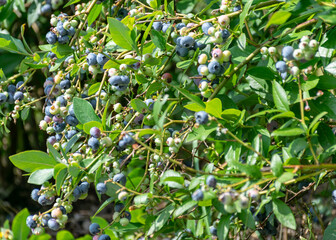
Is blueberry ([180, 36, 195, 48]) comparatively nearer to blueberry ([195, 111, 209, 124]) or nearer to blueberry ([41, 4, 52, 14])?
blueberry ([195, 111, 209, 124])

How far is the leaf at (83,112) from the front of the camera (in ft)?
3.78

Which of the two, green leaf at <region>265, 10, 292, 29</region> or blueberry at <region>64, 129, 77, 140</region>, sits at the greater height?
green leaf at <region>265, 10, 292, 29</region>

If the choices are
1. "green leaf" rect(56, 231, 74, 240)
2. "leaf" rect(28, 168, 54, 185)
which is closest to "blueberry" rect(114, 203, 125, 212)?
"leaf" rect(28, 168, 54, 185)

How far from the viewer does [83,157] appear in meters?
1.23

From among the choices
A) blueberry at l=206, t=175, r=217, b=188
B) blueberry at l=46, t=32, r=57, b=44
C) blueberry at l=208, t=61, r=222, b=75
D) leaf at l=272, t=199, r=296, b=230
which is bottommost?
leaf at l=272, t=199, r=296, b=230

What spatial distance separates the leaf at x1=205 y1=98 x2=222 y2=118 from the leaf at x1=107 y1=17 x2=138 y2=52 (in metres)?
0.23

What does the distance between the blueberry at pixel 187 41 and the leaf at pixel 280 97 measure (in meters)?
0.23

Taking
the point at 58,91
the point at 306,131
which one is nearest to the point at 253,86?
Answer: the point at 306,131

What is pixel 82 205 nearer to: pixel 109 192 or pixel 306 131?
pixel 109 192

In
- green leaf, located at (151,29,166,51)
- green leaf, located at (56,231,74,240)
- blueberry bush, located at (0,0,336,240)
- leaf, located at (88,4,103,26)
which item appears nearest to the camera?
green leaf, located at (56,231,74,240)

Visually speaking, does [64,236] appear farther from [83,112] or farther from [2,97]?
[2,97]

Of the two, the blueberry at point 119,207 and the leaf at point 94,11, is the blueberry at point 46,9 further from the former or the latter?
the blueberry at point 119,207

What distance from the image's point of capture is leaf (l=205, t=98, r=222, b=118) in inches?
41.3

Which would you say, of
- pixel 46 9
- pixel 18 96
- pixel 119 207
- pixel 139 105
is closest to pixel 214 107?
pixel 139 105
